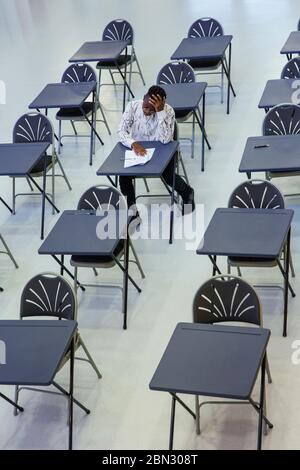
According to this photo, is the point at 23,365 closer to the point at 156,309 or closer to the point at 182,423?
the point at 182,423

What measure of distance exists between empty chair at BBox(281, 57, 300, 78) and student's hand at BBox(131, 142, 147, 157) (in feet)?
6.37

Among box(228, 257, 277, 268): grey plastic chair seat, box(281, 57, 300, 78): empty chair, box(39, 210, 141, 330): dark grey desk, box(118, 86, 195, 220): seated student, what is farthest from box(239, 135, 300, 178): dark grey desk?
box(281, 57, 300, 78): empty chair

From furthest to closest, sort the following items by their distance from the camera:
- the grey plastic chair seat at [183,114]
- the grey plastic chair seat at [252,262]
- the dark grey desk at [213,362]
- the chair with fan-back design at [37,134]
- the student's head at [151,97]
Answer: the grey plastic chair seat at [183,114], the chair with fan-back design at [37,134], the student's head at [151,97], the grey plastic chair seat at [252,262], the dark grey desk at [213,362]

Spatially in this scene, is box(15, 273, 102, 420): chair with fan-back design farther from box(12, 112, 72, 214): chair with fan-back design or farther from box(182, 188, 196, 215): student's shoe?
box(12, 112, 72, 214): chair with fan-back design

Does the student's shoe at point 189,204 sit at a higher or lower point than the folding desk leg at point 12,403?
higher

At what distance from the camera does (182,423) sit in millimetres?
4684

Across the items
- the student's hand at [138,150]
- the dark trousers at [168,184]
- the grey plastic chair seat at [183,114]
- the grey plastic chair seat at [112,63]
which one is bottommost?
the dark trousers at [168,184]

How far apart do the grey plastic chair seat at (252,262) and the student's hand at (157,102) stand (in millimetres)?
1740

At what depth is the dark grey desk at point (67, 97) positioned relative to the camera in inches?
300

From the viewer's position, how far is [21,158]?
6668 millimetres

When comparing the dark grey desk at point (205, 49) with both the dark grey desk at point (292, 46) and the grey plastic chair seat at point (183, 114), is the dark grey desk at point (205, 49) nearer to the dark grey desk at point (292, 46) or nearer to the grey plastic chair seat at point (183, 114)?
the dark grey desk at point (292, 46)

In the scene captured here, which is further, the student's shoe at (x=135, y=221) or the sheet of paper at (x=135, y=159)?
the student's shoe at (x=135, y=221)

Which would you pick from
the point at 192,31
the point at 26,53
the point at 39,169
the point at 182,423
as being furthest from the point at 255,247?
the point at 26,53

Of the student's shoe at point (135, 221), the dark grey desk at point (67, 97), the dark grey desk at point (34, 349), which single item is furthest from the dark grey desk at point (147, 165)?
the dark grey desk at point (34, 349)
